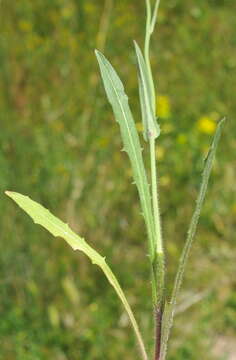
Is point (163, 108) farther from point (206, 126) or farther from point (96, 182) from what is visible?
point (96, 182)

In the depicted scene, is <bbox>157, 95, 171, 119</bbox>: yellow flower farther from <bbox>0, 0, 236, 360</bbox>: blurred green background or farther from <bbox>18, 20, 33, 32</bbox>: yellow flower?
<bbox>18, 20, 33, 32</bbox>: yellow flower

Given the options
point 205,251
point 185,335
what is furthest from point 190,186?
point 185,335

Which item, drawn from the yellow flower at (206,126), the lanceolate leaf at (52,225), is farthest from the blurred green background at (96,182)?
the lanceolate leaf at (52,225)

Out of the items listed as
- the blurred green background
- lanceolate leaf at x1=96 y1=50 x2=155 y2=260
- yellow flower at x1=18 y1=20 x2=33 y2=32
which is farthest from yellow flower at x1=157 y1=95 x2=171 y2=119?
lanceolate leaf at x1=96 y1=50 x2=155 y2=260

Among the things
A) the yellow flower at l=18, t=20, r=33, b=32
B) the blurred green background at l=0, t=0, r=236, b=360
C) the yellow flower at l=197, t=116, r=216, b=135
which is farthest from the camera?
the yellow flower at l=18, t=20, r=33, b=32

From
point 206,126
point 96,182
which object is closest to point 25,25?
point 206,126
